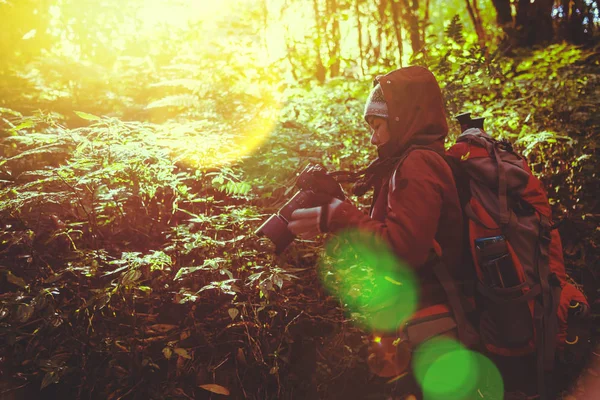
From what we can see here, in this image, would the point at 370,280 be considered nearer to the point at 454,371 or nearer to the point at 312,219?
the point at 454,371

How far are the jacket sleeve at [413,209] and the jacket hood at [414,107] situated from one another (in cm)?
18

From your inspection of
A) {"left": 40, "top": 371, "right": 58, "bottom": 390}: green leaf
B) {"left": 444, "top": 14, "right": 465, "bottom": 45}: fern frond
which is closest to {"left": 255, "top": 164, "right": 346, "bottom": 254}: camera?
{"left": 40, "top": 371, "right": 58, "bottom": 390}: green leaf

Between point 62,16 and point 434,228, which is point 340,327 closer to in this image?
point 434,228

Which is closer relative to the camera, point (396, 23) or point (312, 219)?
point (312, 219)

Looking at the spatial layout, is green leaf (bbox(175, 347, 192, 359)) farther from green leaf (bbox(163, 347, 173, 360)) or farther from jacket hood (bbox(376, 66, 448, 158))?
jacket hood (bbox(376, 66, 448, 158))

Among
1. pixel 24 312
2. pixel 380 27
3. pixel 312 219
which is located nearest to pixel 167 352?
pixel 24 312

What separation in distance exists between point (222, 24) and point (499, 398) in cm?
710

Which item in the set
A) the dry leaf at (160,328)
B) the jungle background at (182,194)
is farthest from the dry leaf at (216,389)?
the dry leaf at (160,328)

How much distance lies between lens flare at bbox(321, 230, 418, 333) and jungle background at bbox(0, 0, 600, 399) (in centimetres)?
7

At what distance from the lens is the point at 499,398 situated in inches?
93.4

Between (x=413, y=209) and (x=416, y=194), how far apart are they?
0.08m

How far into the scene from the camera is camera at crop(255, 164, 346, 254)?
7.50 feet

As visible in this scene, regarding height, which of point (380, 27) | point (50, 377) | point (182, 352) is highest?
point (380, 27)

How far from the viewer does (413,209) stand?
201cm
